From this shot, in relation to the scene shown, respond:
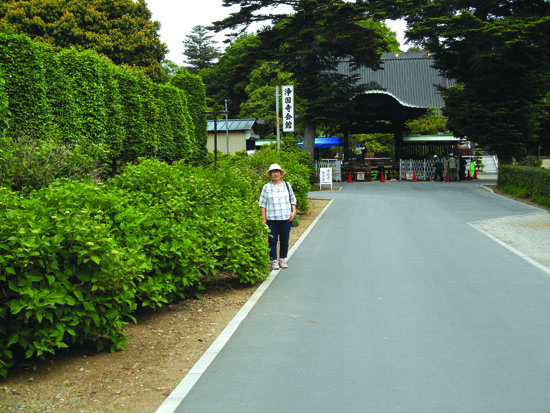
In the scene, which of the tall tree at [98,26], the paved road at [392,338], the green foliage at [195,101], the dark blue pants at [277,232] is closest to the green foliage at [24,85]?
the dark blue pants at [277,232]

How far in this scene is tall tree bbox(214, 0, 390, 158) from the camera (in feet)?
118

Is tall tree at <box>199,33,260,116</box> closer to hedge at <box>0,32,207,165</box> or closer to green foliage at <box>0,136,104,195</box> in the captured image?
hedge at <box>0,32,207,165</box>

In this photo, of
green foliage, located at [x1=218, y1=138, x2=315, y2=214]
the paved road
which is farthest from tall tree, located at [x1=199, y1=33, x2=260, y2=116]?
the paved road

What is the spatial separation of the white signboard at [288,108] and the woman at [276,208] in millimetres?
18482

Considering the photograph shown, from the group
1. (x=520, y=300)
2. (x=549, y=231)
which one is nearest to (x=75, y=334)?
(x=520, y=300)

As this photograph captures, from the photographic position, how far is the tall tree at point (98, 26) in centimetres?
4372

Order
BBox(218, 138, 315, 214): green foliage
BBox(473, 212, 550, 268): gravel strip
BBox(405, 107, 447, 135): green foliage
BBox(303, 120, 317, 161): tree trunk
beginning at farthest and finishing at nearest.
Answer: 1. BBox(405, 107, 447, 135): green foliage
2. BBox(303, 120, 317, 161): tree trunk
3. BBox(218, 138, 315, 214): green foliage
4. BBox(473, 212, 550, 268): gravel strip

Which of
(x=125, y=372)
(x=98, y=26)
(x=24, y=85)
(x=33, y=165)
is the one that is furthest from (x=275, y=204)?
(x=98, y=26)

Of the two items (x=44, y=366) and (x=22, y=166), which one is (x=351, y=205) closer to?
(x=22, y=166)

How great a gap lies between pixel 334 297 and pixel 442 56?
29.5 meters

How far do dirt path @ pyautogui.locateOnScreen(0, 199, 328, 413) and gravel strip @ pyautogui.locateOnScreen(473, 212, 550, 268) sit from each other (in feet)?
23.0

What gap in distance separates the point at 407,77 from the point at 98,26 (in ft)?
114

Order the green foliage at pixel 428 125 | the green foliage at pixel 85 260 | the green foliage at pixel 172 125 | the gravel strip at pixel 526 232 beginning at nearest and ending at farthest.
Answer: the green foliage at pixel 85 260 → the gravel strip at pixel 526 232 → the green foliage at pixel 172 125 → the green foliage at pixel 428 125

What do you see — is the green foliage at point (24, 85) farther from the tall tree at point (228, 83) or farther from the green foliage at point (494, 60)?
the tall tree at point (228, 83)
